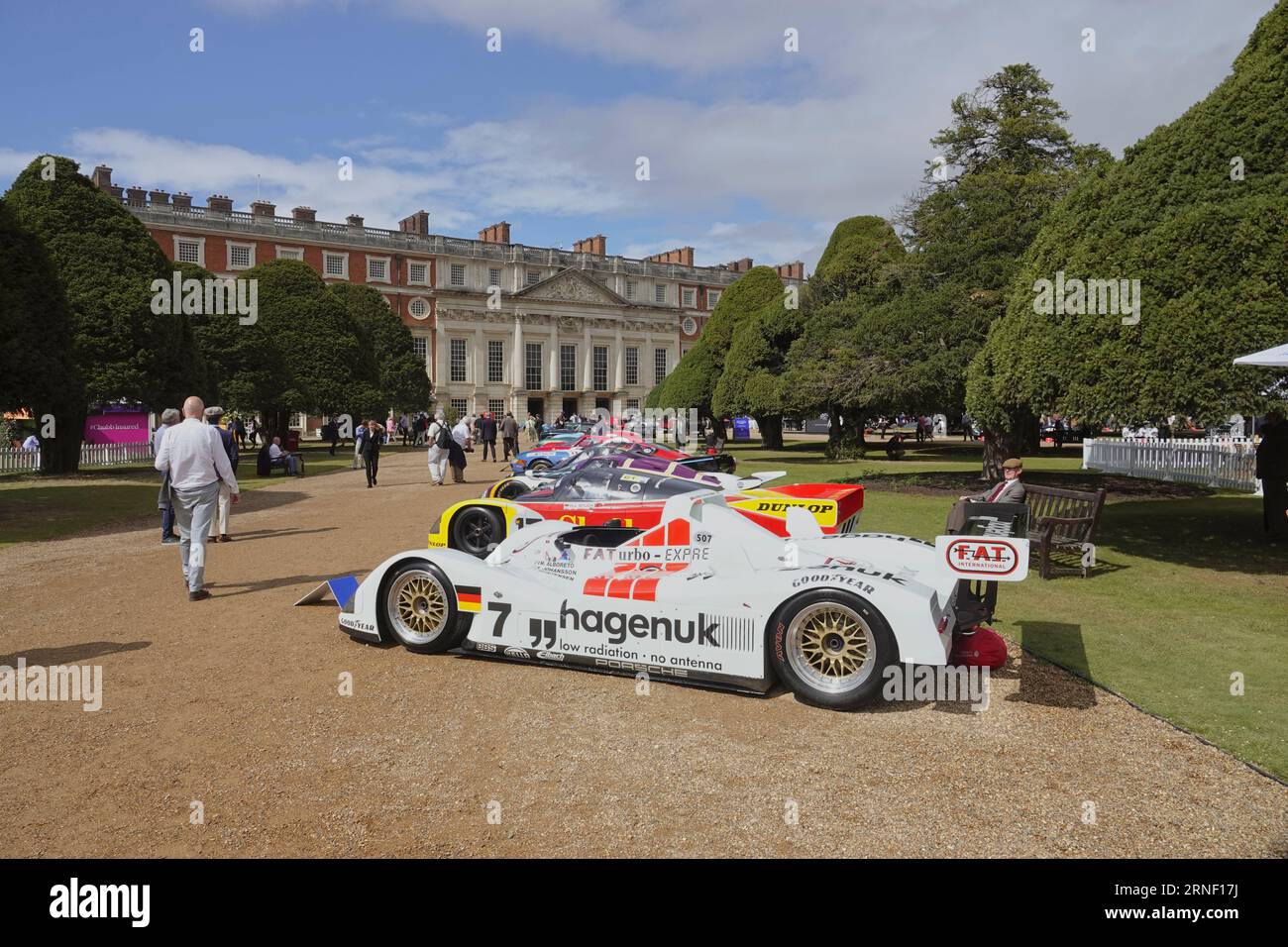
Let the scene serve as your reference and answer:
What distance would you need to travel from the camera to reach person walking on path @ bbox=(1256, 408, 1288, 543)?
12.4 meters

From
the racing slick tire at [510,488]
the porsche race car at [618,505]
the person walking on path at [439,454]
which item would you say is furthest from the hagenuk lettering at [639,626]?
the person walking on path at [439,454]

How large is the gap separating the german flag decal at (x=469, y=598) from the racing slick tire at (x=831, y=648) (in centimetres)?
231

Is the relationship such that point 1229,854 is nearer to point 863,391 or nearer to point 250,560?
point 250,560

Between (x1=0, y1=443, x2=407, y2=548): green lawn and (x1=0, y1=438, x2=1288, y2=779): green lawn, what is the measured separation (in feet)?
0.14

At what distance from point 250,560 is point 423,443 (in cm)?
4463

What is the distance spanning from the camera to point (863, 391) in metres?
22.2

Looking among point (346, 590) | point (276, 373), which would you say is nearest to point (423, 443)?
point (276, 373)

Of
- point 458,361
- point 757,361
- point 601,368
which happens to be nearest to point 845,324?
point 757,361

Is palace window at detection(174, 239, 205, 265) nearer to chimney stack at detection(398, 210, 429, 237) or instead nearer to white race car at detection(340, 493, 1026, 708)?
chimney stack at detection(398, 210, 429, 237)

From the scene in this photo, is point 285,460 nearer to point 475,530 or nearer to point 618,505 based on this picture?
point 475,530

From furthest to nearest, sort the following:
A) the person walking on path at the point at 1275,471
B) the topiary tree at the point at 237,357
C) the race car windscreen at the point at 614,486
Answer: the topiary tree at the point at 237,357
the person walking on path at the point at 1275,471
the race car windscreen at the point at 614,486

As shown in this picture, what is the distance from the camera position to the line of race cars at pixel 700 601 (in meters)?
5.59

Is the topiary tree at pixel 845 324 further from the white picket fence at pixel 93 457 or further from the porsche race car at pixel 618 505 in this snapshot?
the white picket fence at pixel 93 457

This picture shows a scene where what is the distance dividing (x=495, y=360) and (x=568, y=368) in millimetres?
8301
